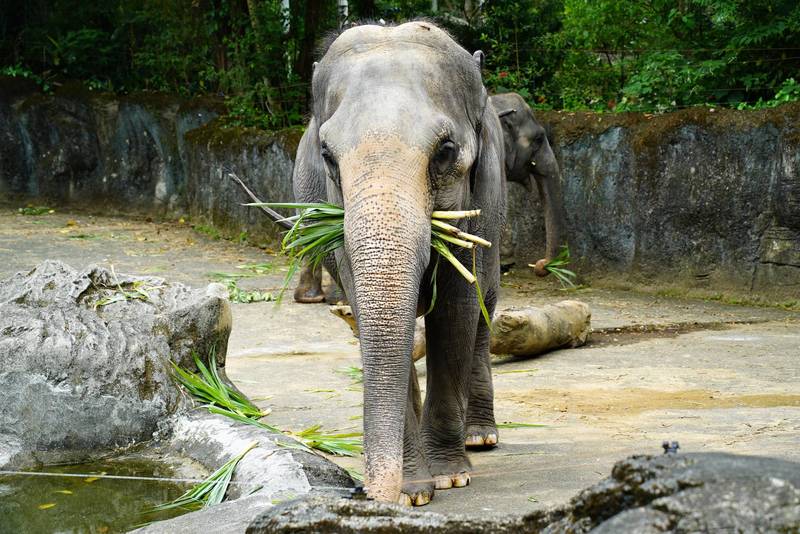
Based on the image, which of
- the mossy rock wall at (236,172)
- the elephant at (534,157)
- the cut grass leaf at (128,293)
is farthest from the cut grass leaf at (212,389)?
the mossy rock wall at (236,172)

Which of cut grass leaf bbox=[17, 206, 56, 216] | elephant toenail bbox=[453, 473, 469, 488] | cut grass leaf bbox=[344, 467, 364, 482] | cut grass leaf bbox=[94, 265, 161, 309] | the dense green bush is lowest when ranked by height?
elephant toenail bbox=[453, 473, 469, 488]

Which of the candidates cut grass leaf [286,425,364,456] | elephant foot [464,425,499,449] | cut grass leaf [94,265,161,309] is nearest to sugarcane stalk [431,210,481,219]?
cut grass leaf [286,425,364,456]

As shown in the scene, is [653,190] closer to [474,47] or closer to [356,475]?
[474,47]

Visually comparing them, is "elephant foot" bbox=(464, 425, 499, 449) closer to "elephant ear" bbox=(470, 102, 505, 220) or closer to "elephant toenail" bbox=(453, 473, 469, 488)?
"elephant toenail" bbox=(453, 473, 469, 488)

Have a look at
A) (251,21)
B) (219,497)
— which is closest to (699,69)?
(251,21)

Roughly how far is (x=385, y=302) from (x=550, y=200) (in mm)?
8494

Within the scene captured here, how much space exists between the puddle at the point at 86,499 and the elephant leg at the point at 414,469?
1012mm

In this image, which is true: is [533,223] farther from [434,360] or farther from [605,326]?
[434,360]

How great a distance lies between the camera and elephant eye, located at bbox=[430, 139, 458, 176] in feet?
15.1

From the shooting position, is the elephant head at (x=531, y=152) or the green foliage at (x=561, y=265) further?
the elephant head at (x=531, y=152)

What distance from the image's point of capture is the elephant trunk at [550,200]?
12.2 metres

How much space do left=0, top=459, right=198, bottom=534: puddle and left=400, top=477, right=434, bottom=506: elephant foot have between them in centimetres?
100

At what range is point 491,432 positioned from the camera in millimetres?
6250

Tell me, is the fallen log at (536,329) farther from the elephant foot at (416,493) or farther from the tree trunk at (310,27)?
the tree trunk at (310,27)
